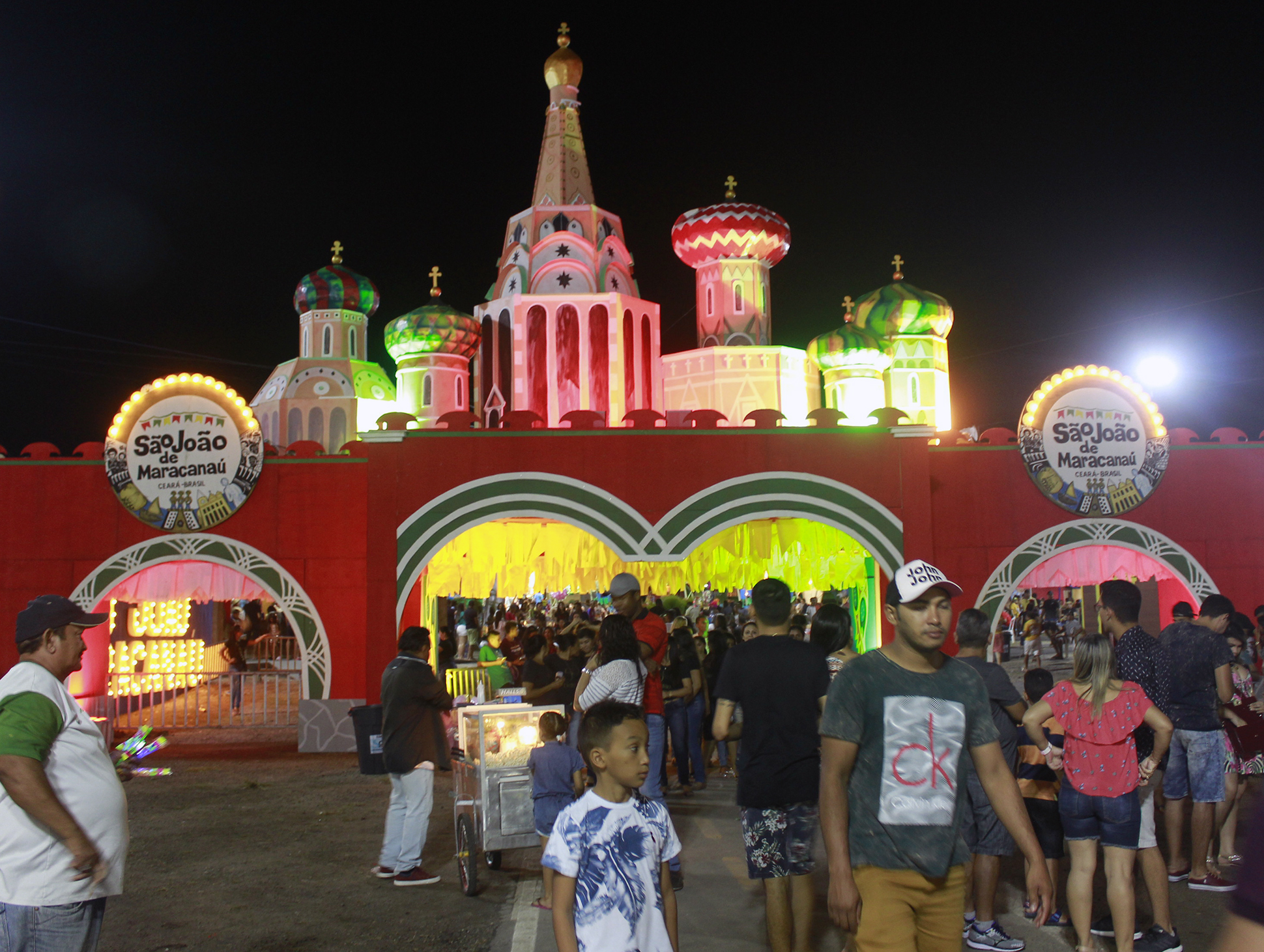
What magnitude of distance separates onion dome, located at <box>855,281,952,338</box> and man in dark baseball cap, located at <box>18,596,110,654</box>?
17.0m

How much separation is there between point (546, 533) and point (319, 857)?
9.11 metres

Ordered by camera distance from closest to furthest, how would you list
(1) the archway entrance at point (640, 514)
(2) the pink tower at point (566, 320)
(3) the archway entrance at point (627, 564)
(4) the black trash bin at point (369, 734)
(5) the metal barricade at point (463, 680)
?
(4) the black trash bin at point (369, 734)
(1) the archway entrance at point (640, 514)
(5) the metal barricade at point (463, 680)
(3) the archway entrance at point (627, 564)
(2) the pink tower at point (566, 320)

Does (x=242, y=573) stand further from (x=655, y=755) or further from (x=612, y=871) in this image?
(x=612, y=871)

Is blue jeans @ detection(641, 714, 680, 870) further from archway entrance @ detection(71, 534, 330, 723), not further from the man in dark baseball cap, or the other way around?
archway entrance @ detection(71, 534, 330, 723)

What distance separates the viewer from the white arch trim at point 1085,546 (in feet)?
48.8

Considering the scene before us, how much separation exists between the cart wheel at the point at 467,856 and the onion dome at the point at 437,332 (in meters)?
13.0

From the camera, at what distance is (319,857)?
329 inches

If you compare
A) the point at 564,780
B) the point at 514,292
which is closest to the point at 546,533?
the point at 514,292

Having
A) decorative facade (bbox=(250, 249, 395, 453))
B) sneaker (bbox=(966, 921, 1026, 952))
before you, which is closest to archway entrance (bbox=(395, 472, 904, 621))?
sneaker (bbox=(966, 921, 1026, 952))

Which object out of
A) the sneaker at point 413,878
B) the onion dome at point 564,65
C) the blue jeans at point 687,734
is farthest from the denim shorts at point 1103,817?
the onion dome at point 564,65

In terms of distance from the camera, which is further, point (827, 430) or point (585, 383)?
point (585, 383)

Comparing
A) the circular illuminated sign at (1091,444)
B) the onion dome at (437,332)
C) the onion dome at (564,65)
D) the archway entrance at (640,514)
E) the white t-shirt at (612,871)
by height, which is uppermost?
the onion dome at (564,65)

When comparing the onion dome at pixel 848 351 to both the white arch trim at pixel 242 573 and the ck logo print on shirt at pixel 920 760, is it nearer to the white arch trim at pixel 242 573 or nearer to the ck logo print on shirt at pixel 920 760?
the white arch trim at pixel 242 573

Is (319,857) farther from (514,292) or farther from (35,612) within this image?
(514,292)
